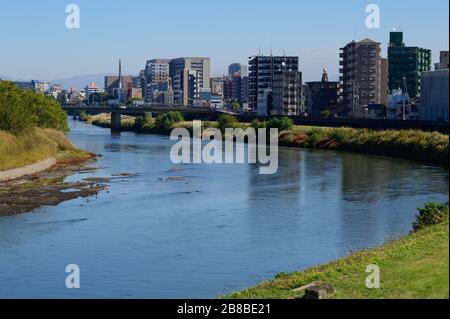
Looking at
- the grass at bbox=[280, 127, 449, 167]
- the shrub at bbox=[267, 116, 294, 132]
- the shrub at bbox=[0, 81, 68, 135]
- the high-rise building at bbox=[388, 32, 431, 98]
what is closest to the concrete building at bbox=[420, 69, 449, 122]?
the grass at bbox=[280, 127, 449, 167]

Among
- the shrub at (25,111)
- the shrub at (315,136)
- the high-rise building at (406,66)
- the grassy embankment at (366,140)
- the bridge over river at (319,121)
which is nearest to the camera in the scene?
the shrub at (25,111)

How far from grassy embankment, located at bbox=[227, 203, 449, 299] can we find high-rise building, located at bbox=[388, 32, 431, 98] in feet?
332

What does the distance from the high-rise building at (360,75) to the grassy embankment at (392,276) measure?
281ft

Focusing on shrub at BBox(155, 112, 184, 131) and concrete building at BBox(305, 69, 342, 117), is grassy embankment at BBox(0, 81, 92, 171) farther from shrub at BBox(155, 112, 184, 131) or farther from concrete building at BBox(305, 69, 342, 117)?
concrete building at BBox(305, 69, 342, 117)

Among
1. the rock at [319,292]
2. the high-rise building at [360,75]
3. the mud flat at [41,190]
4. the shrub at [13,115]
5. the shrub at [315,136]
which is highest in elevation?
the high-rise building at [360,75]

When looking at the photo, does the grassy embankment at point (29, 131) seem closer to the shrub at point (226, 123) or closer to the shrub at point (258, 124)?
the shrub at point (258, 124)

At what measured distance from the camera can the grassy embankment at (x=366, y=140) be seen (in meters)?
53.2

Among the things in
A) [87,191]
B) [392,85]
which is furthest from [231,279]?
[392,85]

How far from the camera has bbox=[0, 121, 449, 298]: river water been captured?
55.9 ft

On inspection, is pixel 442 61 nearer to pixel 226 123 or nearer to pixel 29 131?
pixel 226 123

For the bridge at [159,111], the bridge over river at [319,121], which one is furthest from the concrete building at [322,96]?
the bridge over river at [319,121]

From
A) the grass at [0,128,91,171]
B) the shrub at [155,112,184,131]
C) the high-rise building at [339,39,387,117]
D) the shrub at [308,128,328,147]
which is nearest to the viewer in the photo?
the grass at [0,128,91,171]
